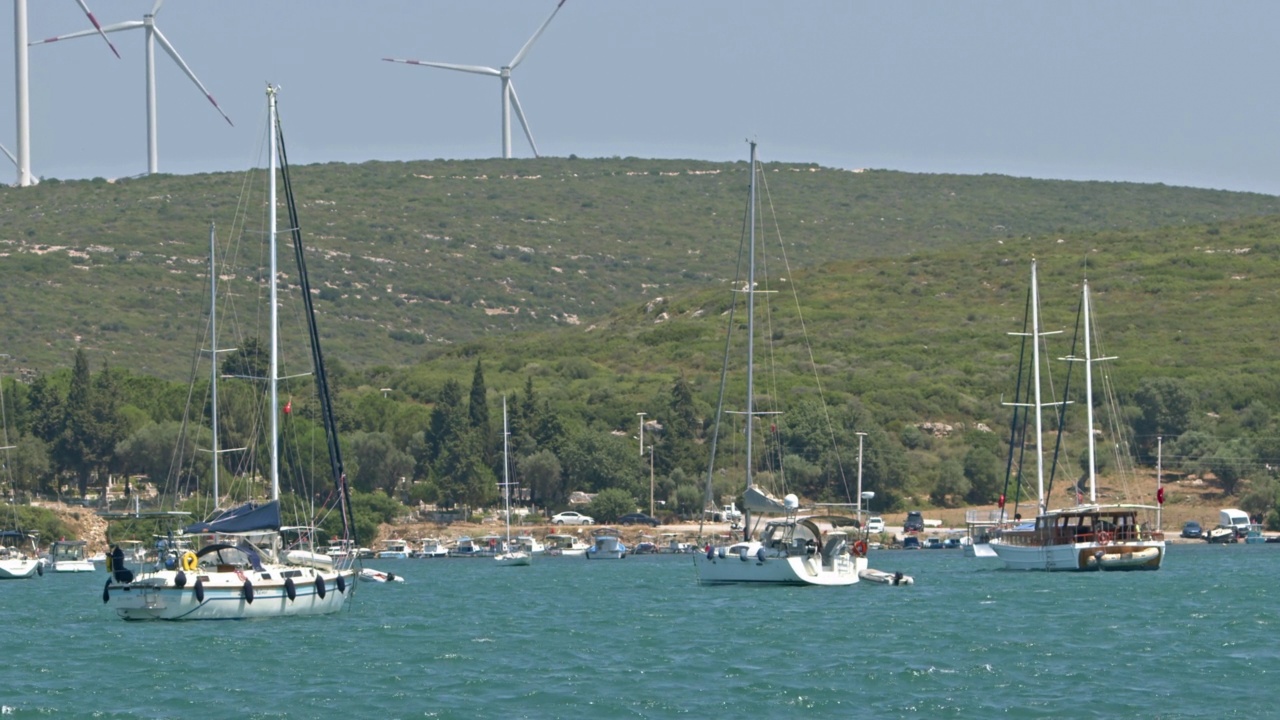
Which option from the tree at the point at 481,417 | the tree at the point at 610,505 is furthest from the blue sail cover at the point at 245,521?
the tree at the point at 481,417

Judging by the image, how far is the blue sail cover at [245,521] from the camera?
4706 centimetres

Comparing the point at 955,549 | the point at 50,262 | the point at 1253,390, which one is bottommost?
the point at 955,549

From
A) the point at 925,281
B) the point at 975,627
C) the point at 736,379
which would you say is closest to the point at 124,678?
the point at 975,627

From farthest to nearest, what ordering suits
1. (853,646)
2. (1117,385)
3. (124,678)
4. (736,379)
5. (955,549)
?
(736,379), (1117,385), (955,549), (853,646), (124,678)

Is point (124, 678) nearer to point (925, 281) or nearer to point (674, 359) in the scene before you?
point (674, 359)

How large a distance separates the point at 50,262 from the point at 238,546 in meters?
142

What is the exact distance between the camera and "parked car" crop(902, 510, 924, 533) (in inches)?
4094

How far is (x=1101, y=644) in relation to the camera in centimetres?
4366

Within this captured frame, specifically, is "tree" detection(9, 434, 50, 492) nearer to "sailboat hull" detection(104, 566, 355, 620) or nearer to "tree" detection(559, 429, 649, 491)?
"tree" detection(559, 429, 649, 491)

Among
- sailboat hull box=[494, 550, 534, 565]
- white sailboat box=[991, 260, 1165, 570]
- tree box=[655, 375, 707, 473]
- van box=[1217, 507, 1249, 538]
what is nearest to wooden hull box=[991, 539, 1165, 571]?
white sailboat box=[991, 260, 1165, 570]

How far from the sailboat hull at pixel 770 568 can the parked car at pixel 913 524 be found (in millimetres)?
41434

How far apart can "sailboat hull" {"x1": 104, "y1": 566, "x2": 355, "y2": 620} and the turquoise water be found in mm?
482

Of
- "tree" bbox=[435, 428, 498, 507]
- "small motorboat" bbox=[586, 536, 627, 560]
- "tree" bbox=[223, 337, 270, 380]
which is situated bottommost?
"small motorboat" bbox=[586, 536, 627, 560]

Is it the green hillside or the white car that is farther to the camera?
the green hillside
